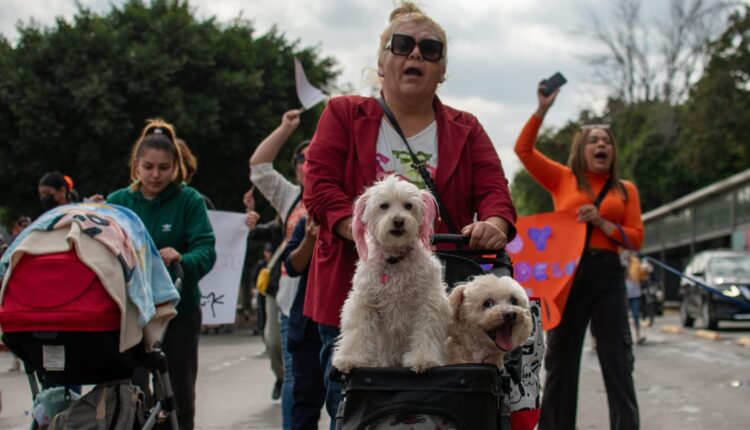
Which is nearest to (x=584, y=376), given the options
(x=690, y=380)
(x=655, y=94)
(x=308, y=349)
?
(x=690, y=380)

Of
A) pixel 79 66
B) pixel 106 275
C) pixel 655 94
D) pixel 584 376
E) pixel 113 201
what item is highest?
pixel 655 94

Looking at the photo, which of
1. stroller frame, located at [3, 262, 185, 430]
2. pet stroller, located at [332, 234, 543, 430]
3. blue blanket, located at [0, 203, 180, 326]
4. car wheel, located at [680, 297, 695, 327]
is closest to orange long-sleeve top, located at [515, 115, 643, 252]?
stroller frame, located at [3, 262, 185, 430]

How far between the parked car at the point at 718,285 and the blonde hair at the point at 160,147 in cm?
1782

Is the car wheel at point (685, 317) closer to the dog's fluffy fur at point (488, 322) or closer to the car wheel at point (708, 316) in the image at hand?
the car wheel at point (708, 316)

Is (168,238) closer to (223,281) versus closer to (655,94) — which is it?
(223,281)

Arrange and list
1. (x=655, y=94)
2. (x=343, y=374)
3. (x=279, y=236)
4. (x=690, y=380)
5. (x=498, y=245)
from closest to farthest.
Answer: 1. (x=343, y=374)
2. (x=498, y=245)
3. (x=279, y=236)
4. (x=690, y=380)
5. (x=655, y=94)

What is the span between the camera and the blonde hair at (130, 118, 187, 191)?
6.35 metres

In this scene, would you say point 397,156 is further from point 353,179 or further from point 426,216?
point 426,216

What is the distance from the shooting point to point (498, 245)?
4199 mm

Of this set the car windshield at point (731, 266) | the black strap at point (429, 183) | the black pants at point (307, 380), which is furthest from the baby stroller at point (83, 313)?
the car windshield at point (731, 266)

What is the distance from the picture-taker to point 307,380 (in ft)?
20.2

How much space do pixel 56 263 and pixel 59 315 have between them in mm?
233

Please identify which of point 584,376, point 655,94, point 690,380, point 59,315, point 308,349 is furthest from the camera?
Result: point 655,94

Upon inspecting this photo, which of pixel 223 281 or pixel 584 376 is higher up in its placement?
pixel 223 281
